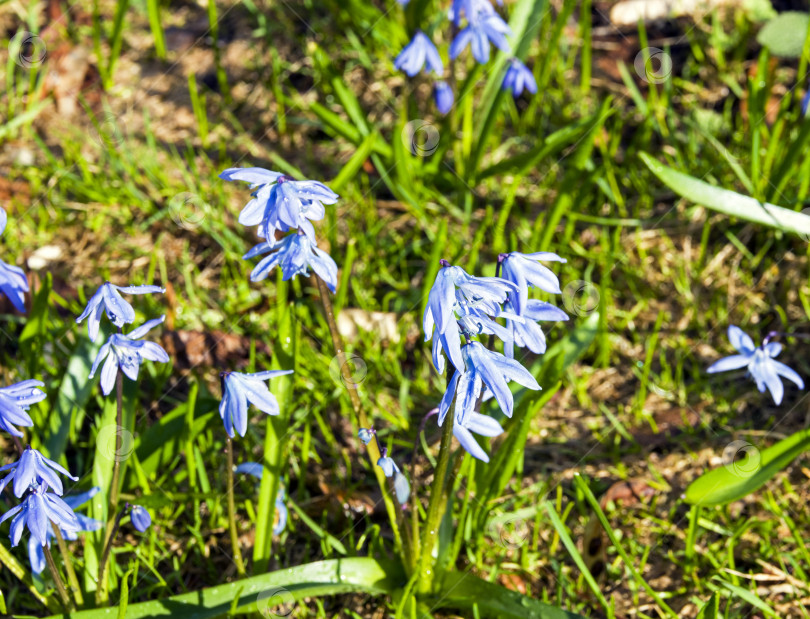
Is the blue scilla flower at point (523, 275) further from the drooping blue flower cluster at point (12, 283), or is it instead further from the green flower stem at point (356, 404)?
the drooping blue flower cluster at point (12, 283)

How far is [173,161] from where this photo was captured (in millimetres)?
3797

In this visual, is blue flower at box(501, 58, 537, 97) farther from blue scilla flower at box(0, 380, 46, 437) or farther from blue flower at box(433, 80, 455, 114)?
blue scilla flower at box(0, 380, 46, 437)

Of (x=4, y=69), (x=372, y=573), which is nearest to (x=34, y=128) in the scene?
(x=4, y=69)

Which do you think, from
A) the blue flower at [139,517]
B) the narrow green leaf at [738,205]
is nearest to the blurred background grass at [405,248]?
the blue flower at [139,517]

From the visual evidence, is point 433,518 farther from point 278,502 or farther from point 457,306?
point 457,306

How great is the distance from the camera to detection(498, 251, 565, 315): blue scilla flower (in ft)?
5.42

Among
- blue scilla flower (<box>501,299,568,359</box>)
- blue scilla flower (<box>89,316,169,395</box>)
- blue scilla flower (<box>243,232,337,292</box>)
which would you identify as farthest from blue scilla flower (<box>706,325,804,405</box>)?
blue scilla flower (<box>89,316,169,395</box>)

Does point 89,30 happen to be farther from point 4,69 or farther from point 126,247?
point 126,247

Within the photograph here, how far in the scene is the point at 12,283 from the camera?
1.96m

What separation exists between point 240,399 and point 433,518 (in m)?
0.60

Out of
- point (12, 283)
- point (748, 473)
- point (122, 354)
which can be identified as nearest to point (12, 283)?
point (12, 283)

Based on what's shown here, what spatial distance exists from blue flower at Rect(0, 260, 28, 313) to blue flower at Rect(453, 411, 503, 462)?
1091 mm

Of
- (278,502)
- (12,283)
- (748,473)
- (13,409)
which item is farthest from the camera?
(278,502)

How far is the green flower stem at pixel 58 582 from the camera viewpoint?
1.92m
